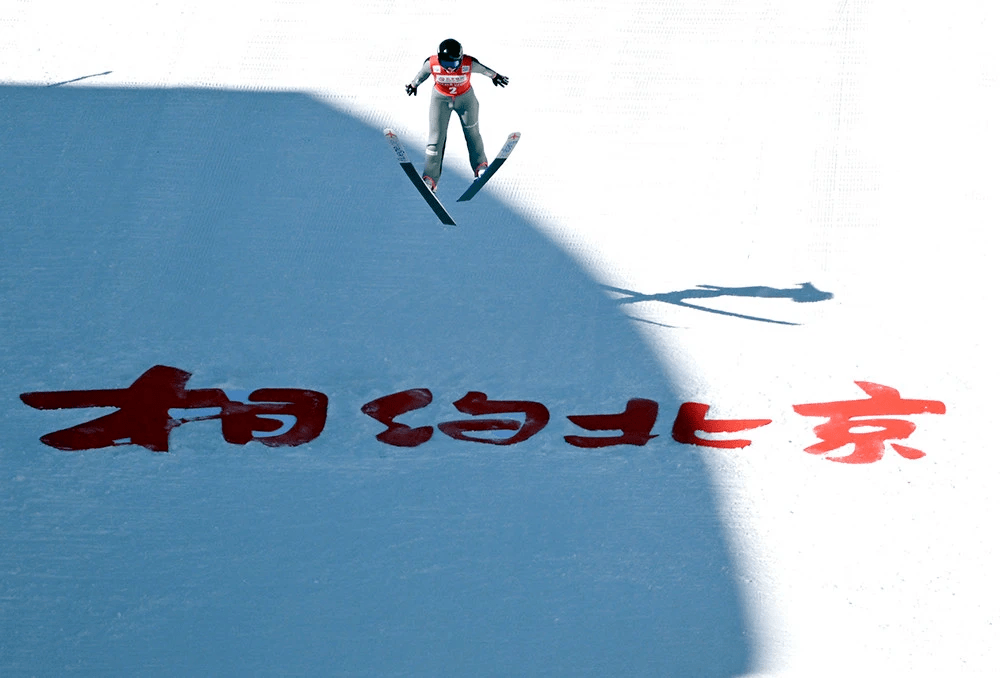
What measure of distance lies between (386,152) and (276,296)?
6.17 ft

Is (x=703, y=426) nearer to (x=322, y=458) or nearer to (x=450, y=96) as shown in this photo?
(x=322, y=458)

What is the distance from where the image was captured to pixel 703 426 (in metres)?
6.28

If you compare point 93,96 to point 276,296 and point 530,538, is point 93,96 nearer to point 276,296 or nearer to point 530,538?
point 276,296

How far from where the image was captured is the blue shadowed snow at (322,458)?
5.27 meters

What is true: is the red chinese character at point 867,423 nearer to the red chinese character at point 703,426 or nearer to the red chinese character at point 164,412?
the red chinese character at point 703,426

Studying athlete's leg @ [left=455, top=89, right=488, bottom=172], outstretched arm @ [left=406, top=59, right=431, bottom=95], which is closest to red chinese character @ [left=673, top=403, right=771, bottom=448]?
athlete's leg @ [left=455, top=89, right=488, bottom=172]

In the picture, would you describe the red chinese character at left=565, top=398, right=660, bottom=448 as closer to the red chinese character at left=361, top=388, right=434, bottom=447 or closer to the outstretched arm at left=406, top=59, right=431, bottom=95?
the red chinese character at left=361, top=388, right=434, bottom=447

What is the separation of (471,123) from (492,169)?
0.68 meters

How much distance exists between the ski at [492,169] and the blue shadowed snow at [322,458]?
0.45 ft

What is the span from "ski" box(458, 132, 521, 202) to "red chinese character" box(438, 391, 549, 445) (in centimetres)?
199

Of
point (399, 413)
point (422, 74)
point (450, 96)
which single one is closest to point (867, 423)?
point (399, 413)

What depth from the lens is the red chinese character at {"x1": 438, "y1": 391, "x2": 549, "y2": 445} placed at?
20.5ft

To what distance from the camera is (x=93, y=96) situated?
356 inches

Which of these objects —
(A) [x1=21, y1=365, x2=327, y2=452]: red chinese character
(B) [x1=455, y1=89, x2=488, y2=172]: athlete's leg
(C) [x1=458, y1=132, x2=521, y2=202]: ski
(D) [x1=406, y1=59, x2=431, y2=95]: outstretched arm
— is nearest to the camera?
(A) [x1=21, y1=365, x2=327, y2=452]: red chinese character
